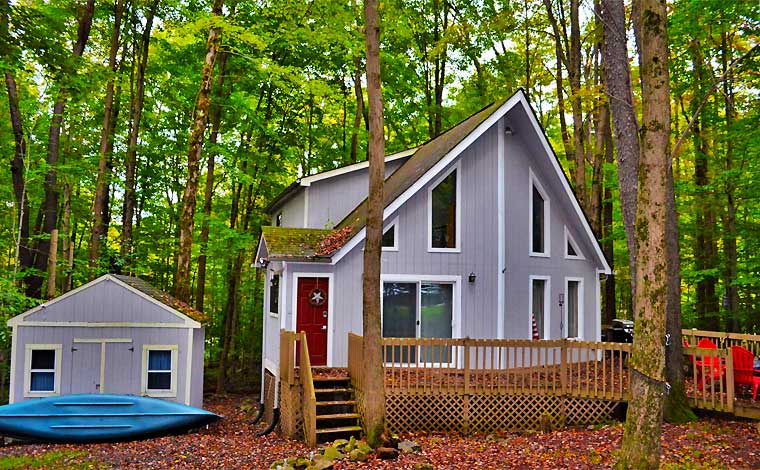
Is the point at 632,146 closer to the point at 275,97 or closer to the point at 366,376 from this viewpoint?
the point at 366,376

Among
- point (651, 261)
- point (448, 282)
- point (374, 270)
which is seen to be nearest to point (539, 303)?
point (448, 282)

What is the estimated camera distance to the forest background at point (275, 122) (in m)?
15.1

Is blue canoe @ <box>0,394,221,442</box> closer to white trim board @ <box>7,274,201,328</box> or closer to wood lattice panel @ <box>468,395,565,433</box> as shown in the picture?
white trim board @ <box>7,274,201,328</box>

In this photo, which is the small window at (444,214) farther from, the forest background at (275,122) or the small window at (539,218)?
the forest background at (275,122)

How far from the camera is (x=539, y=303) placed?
14.0 metres

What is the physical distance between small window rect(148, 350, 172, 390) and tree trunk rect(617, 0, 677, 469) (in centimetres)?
1088

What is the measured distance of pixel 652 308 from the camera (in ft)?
19.5

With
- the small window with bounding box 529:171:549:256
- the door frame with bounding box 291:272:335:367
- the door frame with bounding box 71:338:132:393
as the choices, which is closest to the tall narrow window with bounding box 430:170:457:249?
the small window with bounding box 529:171:549:256

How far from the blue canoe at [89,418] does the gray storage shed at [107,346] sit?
3.49ft

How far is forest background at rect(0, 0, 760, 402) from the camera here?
15.1 m

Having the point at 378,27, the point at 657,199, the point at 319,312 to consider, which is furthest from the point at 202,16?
the point at 657,199

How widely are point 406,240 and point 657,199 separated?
7.42 meters

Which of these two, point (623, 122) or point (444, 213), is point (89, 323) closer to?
point (444, 213)

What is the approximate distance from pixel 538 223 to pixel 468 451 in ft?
23.2
